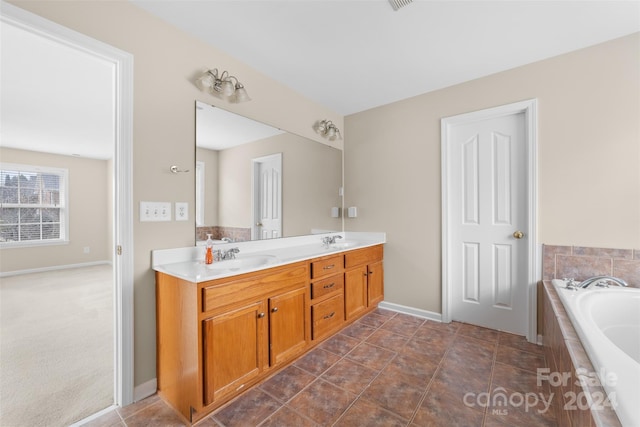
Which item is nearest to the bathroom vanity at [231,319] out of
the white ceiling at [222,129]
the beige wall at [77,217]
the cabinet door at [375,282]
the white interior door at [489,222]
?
the cabinet door at [375,282]

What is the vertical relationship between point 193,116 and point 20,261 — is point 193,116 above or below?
above

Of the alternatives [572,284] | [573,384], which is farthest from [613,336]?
[573,384]

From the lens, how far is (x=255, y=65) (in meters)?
2.29

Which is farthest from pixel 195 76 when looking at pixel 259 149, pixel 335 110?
pixel 335 110

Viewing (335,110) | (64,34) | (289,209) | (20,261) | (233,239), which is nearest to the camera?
(64,34)

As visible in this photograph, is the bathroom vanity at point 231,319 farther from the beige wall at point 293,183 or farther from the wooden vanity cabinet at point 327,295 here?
the beige wall at point 293,183

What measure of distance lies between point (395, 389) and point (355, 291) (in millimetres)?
1002

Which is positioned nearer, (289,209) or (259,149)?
(259,149)

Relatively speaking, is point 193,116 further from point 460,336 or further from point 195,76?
point 460,336

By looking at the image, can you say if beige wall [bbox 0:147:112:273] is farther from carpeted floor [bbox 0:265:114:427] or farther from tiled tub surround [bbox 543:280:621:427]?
tiled tub surround [bbox 543:280:621:427]

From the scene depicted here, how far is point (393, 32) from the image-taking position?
6.22 feet

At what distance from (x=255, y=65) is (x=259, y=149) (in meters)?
0.70

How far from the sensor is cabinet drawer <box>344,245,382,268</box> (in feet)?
8.28

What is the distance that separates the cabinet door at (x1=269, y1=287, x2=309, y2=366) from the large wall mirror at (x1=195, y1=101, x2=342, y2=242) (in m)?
0.68
